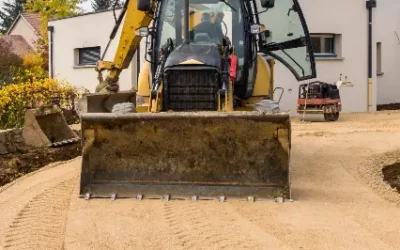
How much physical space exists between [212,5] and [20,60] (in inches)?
1149

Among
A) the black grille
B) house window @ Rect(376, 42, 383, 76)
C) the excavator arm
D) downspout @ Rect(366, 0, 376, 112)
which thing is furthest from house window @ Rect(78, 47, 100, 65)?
the black grille

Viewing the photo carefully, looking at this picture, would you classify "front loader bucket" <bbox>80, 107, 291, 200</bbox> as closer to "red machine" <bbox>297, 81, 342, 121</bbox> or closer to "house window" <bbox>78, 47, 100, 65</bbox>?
"red machine" <bbox>297, 81, 342, 121</bbox>

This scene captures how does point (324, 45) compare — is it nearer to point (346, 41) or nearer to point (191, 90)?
point (346, 41)

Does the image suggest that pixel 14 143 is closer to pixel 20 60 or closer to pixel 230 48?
pixel 230 48

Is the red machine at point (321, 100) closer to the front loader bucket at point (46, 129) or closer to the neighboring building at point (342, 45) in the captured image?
the neighboring building at point (342, 45)

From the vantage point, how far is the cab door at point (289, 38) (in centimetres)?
967

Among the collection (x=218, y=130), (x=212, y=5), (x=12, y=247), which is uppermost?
(x=212, y=5)

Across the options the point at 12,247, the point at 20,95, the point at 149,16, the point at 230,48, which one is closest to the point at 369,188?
the point at 230,48

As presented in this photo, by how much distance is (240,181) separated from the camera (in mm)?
7293

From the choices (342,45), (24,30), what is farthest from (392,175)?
(24,30)

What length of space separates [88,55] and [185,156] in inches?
669

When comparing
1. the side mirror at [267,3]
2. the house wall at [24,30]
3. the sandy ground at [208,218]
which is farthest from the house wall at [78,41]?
the house wall at [24,30]

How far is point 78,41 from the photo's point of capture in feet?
77.4

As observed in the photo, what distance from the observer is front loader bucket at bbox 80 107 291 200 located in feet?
23.7
